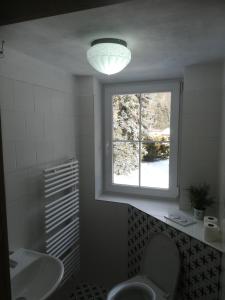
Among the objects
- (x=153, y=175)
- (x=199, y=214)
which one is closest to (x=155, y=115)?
(x=153, y=175)

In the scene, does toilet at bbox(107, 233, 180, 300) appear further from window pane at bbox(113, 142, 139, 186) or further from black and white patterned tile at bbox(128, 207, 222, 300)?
window pane at bbox(113, 142, 139, 186)

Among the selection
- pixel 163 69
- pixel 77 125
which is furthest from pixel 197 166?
pixel 77 125

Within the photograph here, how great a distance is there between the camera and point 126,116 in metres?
2.44

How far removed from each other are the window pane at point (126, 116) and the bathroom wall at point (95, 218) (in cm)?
19

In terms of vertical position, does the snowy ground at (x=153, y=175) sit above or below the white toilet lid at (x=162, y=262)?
above

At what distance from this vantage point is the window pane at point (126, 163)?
8.05ft

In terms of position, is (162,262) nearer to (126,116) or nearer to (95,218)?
(95,218)

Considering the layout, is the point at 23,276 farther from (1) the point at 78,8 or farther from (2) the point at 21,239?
(1) the point at 78,8

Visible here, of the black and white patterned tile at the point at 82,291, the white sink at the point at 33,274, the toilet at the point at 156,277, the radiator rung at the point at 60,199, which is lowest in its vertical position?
the black and white patterned tile at the point at 82,291

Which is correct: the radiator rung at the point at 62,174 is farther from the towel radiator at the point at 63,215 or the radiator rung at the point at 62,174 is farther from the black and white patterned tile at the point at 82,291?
the black and white patterned tile at the point at 82,291

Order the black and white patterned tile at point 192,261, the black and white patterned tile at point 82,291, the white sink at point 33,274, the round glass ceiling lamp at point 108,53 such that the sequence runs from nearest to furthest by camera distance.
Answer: the round glass ceiling lamp at point 108,53 → the white sink at point 33,274 → the black and white patterned tile at point 192,261 → the black and white patterned tile at point 82,291

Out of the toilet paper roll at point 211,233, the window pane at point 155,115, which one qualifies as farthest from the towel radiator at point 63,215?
the toilet paper roll at point 211,233

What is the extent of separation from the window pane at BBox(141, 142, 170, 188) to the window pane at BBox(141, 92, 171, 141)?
95mm

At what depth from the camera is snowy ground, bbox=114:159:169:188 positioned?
2385mm
